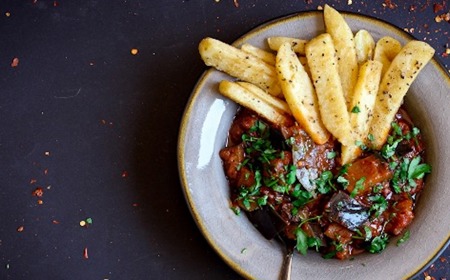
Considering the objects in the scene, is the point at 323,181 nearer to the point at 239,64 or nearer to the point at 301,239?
the point at 301,239

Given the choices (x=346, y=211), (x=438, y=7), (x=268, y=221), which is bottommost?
(x=268, y=221)

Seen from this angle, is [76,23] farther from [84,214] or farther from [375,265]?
[375,265]

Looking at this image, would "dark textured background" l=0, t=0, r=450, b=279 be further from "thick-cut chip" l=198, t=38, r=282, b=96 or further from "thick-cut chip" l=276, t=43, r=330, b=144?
"thick-cut chip" l=276, t=43, r=330, b=144

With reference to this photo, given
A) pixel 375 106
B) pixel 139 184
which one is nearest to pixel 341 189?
pixel 375 106

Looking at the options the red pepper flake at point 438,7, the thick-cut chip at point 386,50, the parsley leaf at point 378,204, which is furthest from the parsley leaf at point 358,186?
the red pepper flake at point 438,7

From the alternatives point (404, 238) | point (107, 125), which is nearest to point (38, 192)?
point (107, 125)

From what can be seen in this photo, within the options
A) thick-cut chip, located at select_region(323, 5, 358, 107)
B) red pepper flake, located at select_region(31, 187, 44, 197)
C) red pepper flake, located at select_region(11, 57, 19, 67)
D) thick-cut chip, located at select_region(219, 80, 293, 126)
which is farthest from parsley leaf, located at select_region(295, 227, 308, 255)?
red pepper flake, located at select_region(11, 57, 19, 67)
